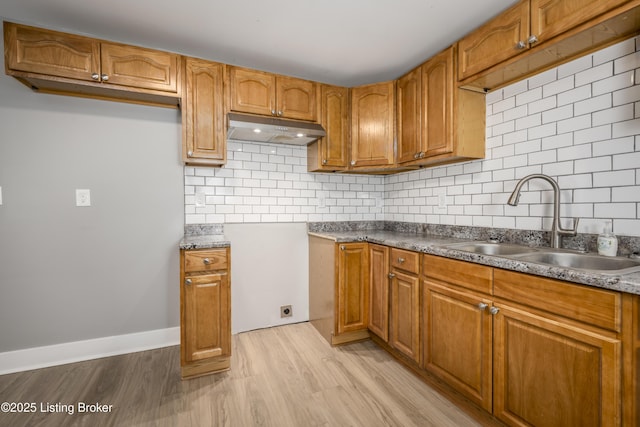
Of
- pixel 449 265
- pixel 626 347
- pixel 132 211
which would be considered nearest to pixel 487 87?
pixel 449 265

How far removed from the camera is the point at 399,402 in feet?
5.97

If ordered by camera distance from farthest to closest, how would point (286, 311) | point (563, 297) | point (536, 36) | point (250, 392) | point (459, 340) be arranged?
point (286, 311) → point (250, 392) → point (459, 340) → point (536, 36) → point (563, 297)

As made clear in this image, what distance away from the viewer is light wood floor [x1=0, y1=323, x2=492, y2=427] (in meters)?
1.68

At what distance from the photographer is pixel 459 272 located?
1.69 m

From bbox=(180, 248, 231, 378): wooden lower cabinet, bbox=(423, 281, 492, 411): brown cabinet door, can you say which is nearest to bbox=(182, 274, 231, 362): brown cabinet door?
bbox=(180, 248, 231, 378): wooden lower cabinet

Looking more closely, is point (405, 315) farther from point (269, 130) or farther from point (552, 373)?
point (269, 130)

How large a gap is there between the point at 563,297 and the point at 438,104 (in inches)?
61.0

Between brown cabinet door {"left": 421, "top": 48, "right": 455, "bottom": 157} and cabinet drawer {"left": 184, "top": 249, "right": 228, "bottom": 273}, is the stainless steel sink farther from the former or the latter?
cabinet drawer {"left": 184, "top": 249, "right": 228, "bottom": 273}

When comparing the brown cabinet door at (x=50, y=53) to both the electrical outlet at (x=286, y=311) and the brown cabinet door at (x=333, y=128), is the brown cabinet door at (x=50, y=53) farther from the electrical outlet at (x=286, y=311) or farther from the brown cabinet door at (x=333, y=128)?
the electrical outlet at (x=286, y=311)

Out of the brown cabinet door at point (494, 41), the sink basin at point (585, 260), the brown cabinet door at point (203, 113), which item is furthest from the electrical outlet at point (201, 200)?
the sink basin at point (585, 260)

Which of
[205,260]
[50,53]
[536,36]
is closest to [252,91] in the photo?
[50,53]

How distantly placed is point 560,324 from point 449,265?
0.60 metres

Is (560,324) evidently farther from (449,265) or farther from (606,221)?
(606,221)

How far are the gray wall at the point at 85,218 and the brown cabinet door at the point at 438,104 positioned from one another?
206cm
